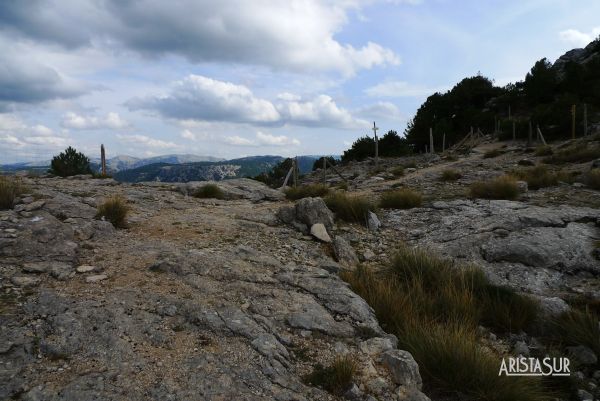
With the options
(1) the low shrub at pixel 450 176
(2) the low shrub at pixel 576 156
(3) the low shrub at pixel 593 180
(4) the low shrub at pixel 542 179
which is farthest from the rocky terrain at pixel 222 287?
(2) the low shrub at pixel 576 156

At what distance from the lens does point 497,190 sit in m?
9.54

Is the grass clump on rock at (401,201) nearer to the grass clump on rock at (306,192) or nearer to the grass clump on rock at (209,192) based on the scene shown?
the grass clump on rock at (306,192)

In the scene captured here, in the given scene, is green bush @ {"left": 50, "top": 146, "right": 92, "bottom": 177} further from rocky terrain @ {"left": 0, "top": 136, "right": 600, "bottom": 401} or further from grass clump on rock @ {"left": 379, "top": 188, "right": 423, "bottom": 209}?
grass clump on rock @ {"left": 379, "top": 188, "right": 423, "bottom": 209}

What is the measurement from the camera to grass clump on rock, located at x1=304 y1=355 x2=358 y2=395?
309 cm

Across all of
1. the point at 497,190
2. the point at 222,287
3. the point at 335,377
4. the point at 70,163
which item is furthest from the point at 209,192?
the point at 70,163

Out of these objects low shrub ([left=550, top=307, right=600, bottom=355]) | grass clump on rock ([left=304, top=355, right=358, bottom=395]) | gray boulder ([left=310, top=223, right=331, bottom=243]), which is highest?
gray boulder ([left=310, top=223, right=331, bottom=243])

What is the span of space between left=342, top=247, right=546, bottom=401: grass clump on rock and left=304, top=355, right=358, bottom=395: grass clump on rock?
33.7 inches

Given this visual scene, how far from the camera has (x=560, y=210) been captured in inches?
313

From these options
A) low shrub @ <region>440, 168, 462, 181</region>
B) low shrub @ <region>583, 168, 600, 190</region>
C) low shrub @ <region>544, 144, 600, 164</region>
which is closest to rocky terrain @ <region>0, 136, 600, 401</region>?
low shrub @ <region>583, 168, 600, 190</region>

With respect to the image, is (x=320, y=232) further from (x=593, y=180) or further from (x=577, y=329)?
(x=593, y=180)

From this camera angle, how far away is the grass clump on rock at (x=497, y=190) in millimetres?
9438

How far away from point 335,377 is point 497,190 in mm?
8182

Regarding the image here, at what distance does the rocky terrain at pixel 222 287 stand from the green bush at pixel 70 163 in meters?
17.8

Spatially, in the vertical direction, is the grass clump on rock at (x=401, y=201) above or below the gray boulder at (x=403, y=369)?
above
